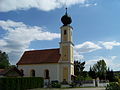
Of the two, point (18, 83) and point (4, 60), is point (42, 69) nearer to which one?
point (18, 83)

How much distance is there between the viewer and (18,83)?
109 feet

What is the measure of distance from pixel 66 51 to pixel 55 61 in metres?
3.45

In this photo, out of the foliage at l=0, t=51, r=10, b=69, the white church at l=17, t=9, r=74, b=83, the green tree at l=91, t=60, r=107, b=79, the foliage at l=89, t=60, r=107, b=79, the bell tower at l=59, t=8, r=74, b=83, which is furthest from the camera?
the green tree at l=91, t=60, r=107, b=79

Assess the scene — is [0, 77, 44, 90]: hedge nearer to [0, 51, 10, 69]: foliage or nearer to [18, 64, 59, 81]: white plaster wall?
[18, 64, 59, 81]: white plaster wall

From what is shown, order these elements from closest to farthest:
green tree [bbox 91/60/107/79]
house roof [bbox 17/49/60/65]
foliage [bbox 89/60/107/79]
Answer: house roof [bbox 17/49/60/65]
foliage [bbox 89/60/107/79]
green tree [bbox 91/60/107/79]

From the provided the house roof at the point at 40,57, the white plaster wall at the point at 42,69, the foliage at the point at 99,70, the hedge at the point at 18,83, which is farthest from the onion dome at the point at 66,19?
the foliage at the point at 99,70

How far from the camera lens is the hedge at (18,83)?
1196 inches

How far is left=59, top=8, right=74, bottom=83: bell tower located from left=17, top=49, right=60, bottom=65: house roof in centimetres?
161

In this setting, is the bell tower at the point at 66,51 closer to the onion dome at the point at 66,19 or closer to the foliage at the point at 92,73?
the onion dome at the point at 66,19

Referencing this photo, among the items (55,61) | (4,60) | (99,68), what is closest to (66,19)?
(55,61)

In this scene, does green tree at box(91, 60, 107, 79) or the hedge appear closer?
the hedge

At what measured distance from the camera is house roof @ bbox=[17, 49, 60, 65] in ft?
180

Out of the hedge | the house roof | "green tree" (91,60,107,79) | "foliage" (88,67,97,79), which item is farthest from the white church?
"green tree" (91,60,107,79)

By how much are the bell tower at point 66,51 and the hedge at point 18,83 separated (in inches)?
494
